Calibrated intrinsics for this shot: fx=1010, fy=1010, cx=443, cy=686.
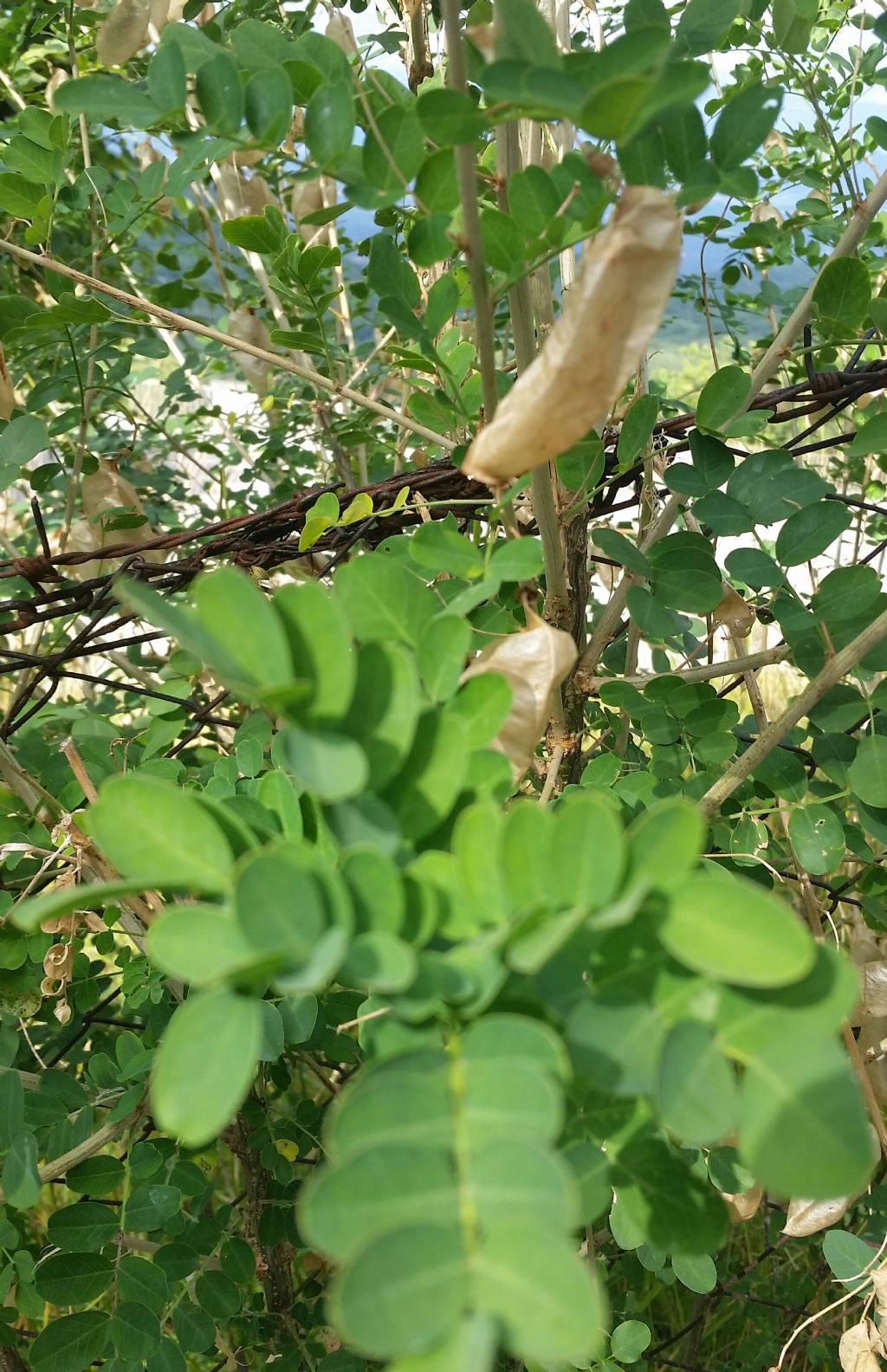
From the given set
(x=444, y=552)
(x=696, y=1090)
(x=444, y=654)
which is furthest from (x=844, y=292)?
(x=696, y=1090)

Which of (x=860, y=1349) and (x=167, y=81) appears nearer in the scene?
(x=167, y=81)

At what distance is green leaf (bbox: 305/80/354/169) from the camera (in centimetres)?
45

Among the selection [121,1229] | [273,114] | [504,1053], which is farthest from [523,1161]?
[121,1229]

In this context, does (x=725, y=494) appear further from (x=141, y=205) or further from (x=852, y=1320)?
(x=852, y=1320)

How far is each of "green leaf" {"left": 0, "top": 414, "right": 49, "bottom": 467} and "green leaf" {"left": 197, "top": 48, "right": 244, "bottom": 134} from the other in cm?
35

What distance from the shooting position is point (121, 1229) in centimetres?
69

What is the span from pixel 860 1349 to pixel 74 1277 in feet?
1.67

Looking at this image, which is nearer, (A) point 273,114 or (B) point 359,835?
(B) point 359,835

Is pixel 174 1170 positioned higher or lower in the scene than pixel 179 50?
lower

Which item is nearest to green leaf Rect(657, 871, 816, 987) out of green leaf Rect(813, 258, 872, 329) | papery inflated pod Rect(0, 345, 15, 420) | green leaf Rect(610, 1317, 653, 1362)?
green leaf Rect(813, 258, 872, 329)

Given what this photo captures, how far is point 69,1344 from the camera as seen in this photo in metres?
0.65

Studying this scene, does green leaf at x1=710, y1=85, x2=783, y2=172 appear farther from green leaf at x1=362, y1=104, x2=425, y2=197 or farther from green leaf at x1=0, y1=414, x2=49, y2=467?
green leaf at x1=0, y1=414, x2=49, y2=467

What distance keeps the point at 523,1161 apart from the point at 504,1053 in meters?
0.03

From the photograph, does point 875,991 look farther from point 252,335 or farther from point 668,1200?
point 252,335
